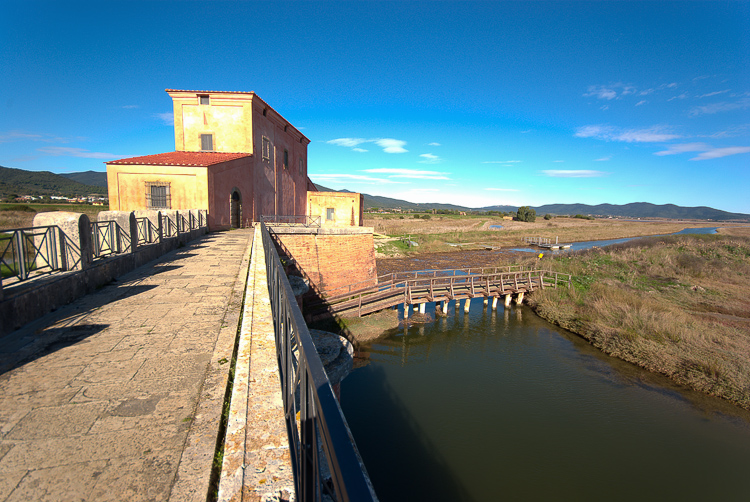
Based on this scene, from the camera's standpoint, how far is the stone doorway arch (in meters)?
18.1

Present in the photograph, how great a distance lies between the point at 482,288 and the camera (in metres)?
20.5

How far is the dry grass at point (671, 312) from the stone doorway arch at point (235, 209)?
57.8 feet

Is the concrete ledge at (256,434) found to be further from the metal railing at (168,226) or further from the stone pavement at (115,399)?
the metal railing at (168,226)

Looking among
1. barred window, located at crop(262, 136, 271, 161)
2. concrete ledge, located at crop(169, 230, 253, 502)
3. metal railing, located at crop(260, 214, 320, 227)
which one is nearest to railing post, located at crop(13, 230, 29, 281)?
concrete ledge, located at crop(169, 230, 253, 502)

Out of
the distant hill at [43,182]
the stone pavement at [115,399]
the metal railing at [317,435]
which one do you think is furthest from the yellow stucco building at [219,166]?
the distant hill at [43,182]

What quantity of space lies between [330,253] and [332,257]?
242 mm

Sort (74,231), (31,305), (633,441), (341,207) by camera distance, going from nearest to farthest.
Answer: (31,305) → (74,231) → (633,441) → (341,207)

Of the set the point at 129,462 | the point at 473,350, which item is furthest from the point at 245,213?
the point at 129,462

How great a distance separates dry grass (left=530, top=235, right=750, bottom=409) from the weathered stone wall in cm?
1042

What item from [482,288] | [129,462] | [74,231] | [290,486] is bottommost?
[482,288]

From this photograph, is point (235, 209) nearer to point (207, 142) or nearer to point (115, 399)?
point (207, 142)

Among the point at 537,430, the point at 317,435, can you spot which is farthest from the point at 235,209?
the point at 317,435

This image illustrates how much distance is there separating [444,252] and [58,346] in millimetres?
39197

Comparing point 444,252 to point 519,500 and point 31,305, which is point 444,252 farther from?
point 31,305
